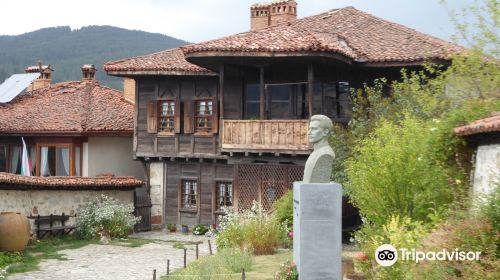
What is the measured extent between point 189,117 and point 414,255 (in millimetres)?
13922

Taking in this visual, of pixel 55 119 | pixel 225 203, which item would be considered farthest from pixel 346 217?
pixel 55 119

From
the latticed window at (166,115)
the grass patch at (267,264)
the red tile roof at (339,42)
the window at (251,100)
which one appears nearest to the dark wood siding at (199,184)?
the latticed window at (166,115)

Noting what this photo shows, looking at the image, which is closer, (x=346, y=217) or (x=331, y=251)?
(x=331, y=251)

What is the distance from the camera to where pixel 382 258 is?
390 inches

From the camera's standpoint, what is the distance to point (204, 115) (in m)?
21.7

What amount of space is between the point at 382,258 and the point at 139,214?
1415 centimetres

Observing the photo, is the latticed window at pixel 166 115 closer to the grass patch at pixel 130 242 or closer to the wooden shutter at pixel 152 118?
the wooden shutter at pixel 152 118

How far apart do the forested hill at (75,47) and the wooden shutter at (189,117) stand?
60489 mm

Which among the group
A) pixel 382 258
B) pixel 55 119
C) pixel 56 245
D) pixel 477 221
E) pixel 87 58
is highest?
pixel 87 58

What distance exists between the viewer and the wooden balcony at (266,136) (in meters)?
17.6

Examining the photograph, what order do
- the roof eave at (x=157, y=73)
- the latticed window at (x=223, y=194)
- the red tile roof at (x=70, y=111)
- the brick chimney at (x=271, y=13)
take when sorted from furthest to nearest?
the brick chimney at (x=271, y=13), the red tile roof at (x=70, y=111), the latticed window at (x=223, y=194), the roof eave at (x=157, y=73)

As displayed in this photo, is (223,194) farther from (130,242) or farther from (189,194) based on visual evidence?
(130,242)

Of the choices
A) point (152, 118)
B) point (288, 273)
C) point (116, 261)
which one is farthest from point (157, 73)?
point (288, 273)

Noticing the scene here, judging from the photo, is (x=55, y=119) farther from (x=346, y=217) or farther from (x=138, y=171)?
(x=346, y=217)
